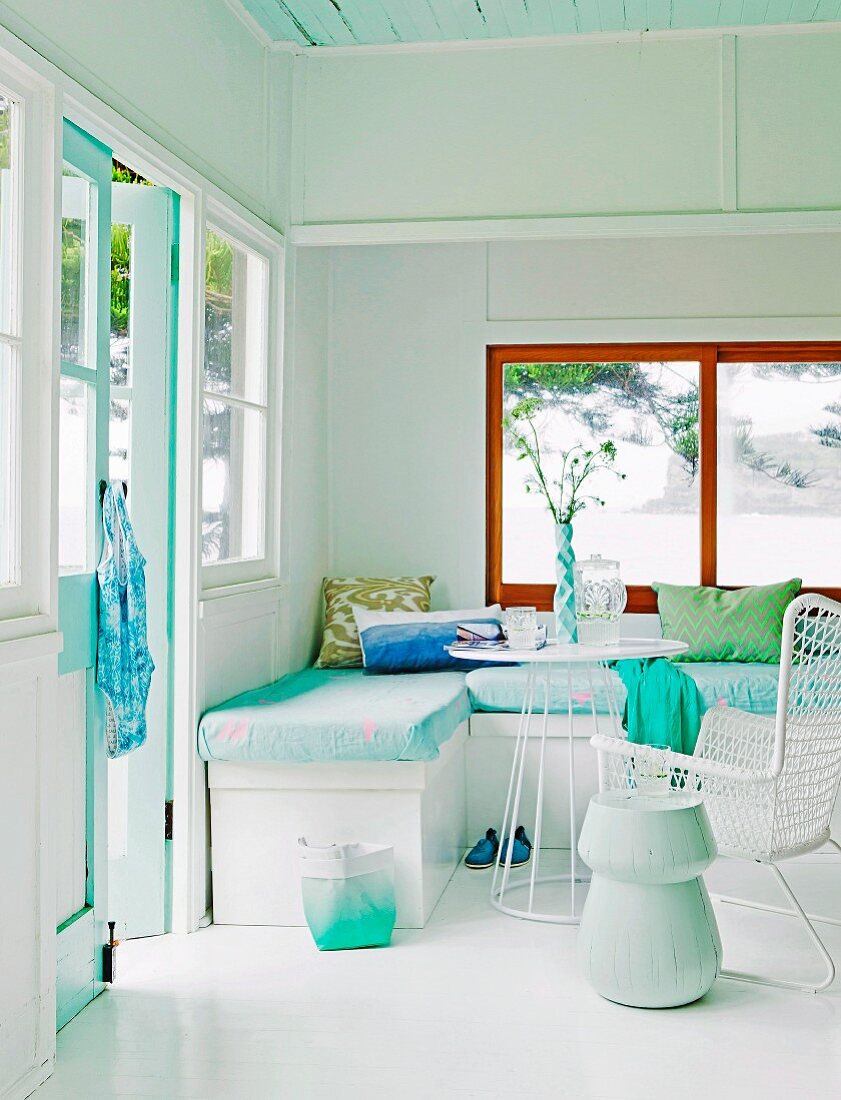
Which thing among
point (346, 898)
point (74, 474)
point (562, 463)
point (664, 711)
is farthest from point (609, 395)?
point (74, 474)

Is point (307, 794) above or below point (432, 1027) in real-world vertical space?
above

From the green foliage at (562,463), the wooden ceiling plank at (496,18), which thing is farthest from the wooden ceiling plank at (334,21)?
the green foliage at (562,463)

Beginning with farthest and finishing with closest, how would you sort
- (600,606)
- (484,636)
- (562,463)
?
1. (562,463)
2. (484,636)
3. (600,606)

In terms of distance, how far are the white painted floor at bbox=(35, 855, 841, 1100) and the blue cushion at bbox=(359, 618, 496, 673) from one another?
1308 mm

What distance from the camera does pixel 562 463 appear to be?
5184mm

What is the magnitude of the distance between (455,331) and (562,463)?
759 mm

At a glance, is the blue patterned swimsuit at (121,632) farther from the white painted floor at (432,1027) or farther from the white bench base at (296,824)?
the white painted floor at (432,1027)

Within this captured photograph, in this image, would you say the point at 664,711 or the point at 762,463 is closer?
the point at 664,711

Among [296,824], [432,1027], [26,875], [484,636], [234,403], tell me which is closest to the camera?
[26,875]

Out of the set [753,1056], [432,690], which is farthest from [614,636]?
[753,1056]

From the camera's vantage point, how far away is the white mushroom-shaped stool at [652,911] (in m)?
2.71

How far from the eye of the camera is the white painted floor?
92.7 inches

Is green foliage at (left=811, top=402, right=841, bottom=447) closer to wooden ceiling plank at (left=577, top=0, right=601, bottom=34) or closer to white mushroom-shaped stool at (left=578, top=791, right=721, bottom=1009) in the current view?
wooden ceiling plank at (left=577, top=0, right=601, bottom=34)

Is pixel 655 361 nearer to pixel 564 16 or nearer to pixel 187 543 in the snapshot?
pixel 564 16
